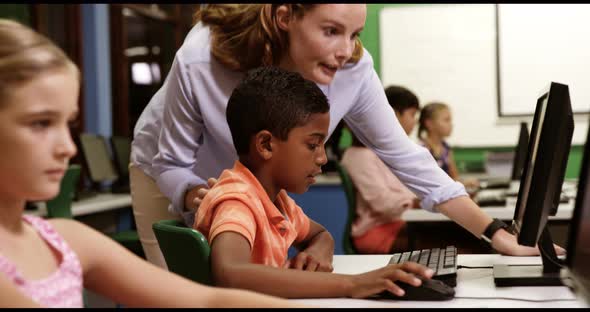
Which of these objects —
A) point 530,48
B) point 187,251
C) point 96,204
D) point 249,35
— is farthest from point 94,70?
point 187,251

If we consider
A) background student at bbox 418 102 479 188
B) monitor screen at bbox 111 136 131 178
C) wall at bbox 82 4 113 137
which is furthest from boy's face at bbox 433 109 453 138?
wall at bbox 82 4 113 137

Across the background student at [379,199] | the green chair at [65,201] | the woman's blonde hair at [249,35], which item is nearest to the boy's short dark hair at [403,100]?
the background student at [379,199]

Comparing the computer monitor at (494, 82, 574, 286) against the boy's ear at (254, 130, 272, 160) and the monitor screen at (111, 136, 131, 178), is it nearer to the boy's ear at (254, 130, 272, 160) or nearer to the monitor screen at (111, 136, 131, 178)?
the boy's ear at (254, 130, 272, 160)

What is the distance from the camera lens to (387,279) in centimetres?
112

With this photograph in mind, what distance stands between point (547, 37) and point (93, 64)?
3886 mm

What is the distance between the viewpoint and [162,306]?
888 millimetres

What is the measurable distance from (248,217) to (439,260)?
41 centimetres

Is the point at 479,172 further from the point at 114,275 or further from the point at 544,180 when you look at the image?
the point at 114,275

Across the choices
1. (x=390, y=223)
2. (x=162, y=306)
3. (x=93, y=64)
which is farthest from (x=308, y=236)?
(x=93, y=64)

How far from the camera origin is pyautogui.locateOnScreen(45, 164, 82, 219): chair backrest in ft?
10.7

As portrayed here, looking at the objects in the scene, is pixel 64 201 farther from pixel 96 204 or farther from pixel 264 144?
pixel 264 144

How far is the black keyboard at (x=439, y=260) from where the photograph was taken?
126 cm

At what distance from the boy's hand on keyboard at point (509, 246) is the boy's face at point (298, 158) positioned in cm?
51

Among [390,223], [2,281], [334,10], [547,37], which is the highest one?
[334,10]
